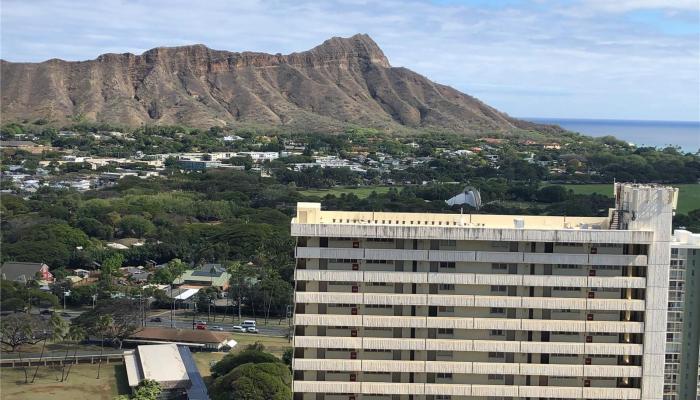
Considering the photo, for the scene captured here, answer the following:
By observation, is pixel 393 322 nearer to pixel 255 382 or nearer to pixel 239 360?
pixel 255 382

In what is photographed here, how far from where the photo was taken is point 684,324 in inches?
1389

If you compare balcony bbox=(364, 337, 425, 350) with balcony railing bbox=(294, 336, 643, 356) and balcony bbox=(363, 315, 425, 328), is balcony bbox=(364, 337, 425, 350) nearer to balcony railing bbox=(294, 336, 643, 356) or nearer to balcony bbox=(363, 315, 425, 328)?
balcony railing bbox=(294, 336, 643, 356)

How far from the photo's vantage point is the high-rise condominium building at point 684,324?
115 ft

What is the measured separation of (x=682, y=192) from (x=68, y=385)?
110 metres

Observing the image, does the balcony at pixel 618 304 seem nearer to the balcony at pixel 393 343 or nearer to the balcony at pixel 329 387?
the balcony at pixel 393 343

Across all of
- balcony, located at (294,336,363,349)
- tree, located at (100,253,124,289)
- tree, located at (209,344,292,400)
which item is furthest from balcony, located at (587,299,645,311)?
tree, located at (100,253,124,289)

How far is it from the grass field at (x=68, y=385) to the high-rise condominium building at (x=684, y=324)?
3054cm

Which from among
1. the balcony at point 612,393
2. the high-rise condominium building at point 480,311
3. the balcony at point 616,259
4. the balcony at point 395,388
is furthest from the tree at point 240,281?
the balcony at point 616,259

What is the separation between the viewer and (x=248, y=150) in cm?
19162

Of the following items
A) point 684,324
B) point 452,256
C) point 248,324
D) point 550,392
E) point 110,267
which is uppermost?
point 452,256

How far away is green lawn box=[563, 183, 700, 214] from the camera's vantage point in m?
124

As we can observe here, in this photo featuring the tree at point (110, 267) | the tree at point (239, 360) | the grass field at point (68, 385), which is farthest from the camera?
the tree at point (110, 267)

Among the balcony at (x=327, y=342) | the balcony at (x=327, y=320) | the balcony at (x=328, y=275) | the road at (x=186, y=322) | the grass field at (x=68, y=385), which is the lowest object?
the grass field at (x=68, y=385)

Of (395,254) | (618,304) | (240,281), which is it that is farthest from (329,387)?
(240,281)
